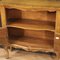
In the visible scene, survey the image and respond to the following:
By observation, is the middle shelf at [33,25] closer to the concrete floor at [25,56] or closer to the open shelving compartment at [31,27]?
the open shelving compartment at [31,27]

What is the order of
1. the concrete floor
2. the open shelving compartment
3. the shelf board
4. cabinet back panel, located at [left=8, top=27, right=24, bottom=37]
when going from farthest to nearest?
cabinet back panel, located at [left=8, top=27, right=24, bottom=37]
the concrete floor
the open shelving compartment
the shelf board

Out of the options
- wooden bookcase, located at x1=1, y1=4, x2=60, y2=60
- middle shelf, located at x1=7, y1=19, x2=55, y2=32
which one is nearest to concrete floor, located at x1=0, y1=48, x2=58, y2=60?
wooden bookcase, located at x1=1, y1=4, x2=60, y2=60

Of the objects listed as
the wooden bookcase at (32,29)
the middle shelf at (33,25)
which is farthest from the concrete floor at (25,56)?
the middle shelf at (33,25)

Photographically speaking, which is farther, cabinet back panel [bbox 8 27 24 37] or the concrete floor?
cabinet back panel [bbox 8 27 24 37]

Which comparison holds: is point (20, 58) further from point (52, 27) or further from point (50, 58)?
point (52, 27)

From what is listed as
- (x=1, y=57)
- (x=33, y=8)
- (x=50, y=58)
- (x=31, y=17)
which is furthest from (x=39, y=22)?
(x=1, y=57)

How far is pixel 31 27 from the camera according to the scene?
2.04m

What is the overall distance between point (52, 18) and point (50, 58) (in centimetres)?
66

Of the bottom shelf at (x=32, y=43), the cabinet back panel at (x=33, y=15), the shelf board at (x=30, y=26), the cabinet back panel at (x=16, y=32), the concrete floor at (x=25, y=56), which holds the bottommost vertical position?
the concrete floor at (x=25, y=56)

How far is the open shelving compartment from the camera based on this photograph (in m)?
2.11

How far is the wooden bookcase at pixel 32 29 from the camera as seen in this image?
205cm

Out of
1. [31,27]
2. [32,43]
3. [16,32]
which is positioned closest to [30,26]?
[31,27]

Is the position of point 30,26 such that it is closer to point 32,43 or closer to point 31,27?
point 31,27

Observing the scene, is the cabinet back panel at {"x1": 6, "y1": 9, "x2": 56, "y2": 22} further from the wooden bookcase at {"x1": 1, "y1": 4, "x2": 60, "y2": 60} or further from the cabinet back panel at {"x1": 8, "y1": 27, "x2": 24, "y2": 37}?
the cabinet back panel at {"x1": 8, "y1": 27, "x2": 24, "y2": 37}
